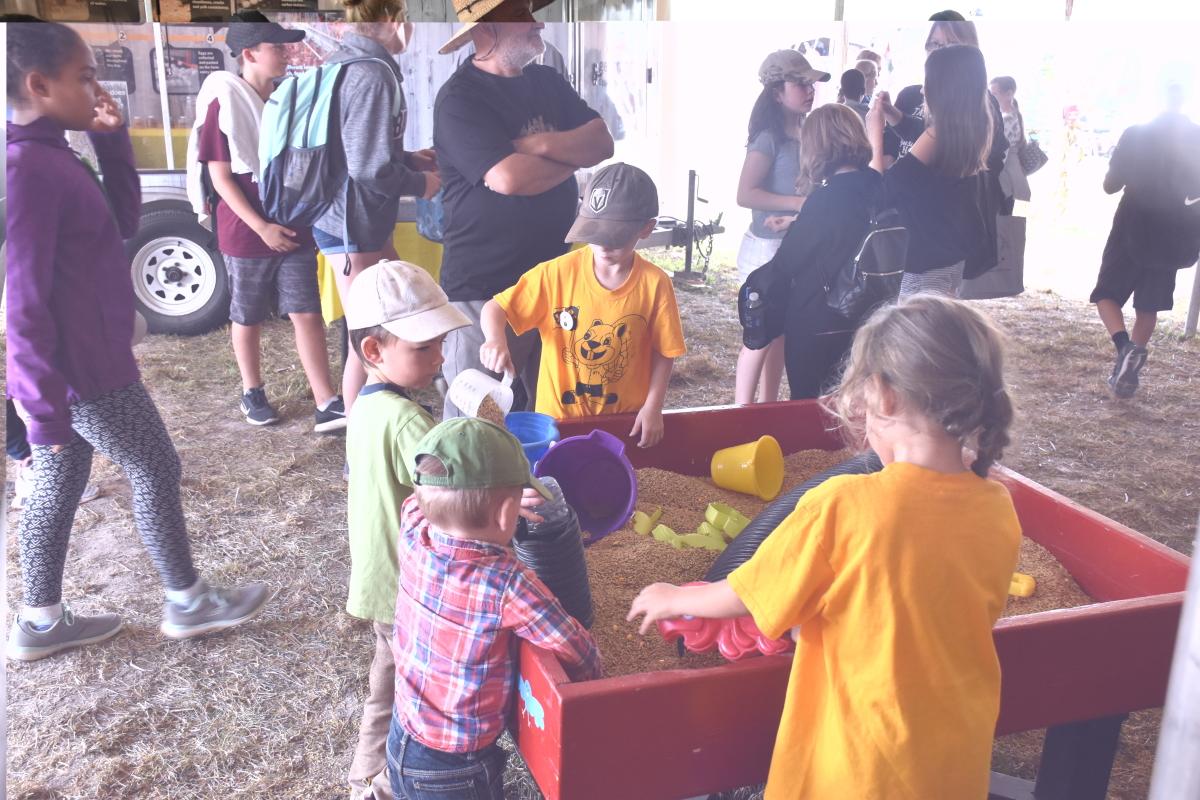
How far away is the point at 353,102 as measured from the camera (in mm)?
3266

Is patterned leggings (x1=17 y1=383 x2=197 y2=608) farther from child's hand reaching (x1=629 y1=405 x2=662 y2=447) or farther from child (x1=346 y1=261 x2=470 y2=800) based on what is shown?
child's hand reaching (x1=629 y1=405 x2=662 y2=447)

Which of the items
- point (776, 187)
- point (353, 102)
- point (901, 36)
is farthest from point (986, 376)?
point (901, 36)

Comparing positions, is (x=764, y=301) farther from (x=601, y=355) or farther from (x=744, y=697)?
(x=744, y=697)

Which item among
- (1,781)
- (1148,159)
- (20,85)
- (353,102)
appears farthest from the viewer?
(1148,159)

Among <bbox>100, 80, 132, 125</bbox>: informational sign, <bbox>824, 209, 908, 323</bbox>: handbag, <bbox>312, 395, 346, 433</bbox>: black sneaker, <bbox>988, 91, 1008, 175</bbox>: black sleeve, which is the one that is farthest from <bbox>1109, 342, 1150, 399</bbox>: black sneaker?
<bbox>100, 80, 132, 125</bbox>: informational sign

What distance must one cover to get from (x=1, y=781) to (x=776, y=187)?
372 cm

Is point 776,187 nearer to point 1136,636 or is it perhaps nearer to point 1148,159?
point 1148,159

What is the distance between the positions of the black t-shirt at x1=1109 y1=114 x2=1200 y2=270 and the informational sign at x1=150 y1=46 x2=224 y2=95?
5.09m

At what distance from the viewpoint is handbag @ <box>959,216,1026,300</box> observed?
4.30 meters

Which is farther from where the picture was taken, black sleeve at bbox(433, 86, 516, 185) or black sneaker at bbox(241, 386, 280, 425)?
black sneaker at bbox(241, 386, 280, 425)

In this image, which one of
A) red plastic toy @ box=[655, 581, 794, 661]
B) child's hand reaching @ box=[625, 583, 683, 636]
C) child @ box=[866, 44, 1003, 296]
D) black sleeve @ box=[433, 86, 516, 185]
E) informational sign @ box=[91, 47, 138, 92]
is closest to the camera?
child's hand reaching @ box=[625, 583, 683, 636]

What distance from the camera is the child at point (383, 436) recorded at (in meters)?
1.75

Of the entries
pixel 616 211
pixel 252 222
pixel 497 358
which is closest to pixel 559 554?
pixel 497 358

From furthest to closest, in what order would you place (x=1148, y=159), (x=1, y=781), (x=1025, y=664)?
1. (x=1148, y=159)
2. (x=1025, y=664)
3. (x=1, y=781)
